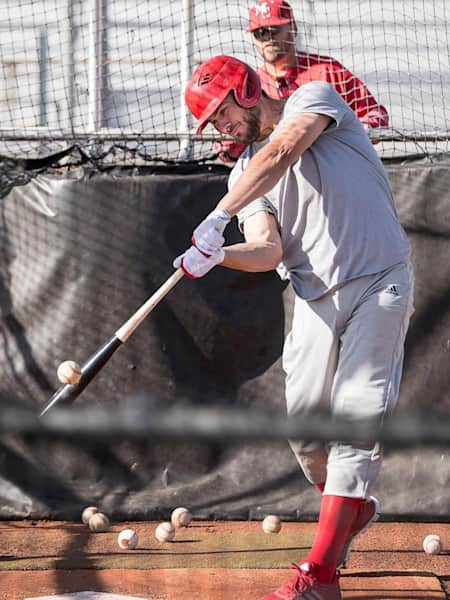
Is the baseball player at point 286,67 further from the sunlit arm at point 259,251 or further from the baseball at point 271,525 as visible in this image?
the baseball at point 271,525

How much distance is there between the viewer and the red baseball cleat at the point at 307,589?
3.25 meters

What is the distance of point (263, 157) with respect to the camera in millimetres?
3258

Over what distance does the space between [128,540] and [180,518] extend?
525mm

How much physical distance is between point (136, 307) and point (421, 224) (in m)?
1.55

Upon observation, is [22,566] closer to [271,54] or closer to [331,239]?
[331,239]

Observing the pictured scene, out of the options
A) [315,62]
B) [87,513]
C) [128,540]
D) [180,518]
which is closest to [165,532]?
[128,540]

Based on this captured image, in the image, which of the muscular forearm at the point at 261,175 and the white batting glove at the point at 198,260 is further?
the white batting glove at the point at 198,260

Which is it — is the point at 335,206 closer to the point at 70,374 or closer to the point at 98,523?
the point at 70,374

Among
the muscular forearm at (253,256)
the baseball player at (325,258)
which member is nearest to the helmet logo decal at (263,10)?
the baseball player at (325,258)

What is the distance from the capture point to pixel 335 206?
3445 mm

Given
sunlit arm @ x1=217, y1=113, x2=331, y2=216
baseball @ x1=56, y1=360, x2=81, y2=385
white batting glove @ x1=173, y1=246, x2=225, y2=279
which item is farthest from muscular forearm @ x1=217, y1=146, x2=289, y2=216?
baseball @ x1=56, y1=360, x2=81, y2=385

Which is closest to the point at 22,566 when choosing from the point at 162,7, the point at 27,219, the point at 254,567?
the point at 254,567

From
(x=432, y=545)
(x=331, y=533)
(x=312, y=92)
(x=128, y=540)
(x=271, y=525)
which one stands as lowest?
(x=271, y=525)

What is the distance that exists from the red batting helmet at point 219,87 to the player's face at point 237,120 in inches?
0.8
